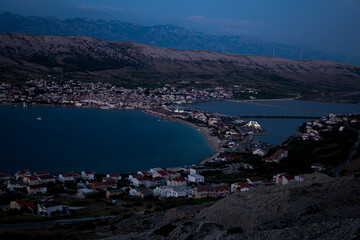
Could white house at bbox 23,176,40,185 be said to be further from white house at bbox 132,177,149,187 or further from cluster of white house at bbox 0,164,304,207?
white house at bbox 132,177,149,187

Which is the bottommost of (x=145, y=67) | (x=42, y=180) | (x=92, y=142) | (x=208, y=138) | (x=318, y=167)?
(x=92, y=142)

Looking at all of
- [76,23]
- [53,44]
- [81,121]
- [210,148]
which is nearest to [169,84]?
[53,44]

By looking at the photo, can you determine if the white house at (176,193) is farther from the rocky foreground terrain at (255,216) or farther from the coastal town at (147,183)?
the rocky foreground terrain at (255,216)

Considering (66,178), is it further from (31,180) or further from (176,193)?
(176,193)

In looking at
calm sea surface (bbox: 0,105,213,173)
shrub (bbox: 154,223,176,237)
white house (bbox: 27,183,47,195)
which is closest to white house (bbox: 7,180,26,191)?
white house (bbox: 27,183,47,195)

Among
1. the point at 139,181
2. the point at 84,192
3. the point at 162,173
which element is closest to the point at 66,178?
the point at 84,192

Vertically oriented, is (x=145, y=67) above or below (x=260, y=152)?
above
